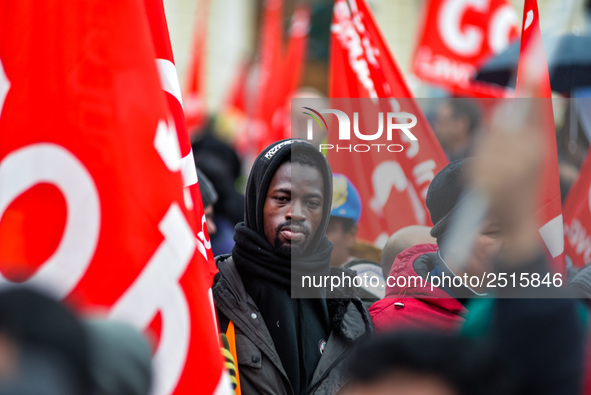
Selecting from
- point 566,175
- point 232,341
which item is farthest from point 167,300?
point 566,175

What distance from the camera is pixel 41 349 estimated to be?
3.76 feet

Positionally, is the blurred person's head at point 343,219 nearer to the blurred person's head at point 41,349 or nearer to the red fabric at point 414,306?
the red fabric at point 414,306

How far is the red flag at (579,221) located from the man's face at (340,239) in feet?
2.62

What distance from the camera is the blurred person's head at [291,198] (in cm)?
271

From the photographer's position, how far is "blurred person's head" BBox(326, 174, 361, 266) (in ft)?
9.70

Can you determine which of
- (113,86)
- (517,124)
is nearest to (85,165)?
(113,86)

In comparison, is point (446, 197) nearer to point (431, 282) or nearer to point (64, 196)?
point (431, 282)

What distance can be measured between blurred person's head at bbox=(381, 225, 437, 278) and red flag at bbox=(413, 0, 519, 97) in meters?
3.48

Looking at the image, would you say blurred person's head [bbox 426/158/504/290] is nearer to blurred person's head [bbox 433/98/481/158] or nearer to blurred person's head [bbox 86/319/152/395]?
blurred person's head [bbox 86/319/152/395]

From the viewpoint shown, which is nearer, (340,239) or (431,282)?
(431,282)

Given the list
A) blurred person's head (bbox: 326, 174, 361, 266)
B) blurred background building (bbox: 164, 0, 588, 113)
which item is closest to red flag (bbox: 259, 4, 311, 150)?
blurred person's head (bbox: 326, 174, 361, 266)

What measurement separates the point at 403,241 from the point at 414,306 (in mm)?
293

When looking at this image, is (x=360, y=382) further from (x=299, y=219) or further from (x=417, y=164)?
(x=417, y=164)

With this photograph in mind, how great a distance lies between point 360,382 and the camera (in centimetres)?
134
